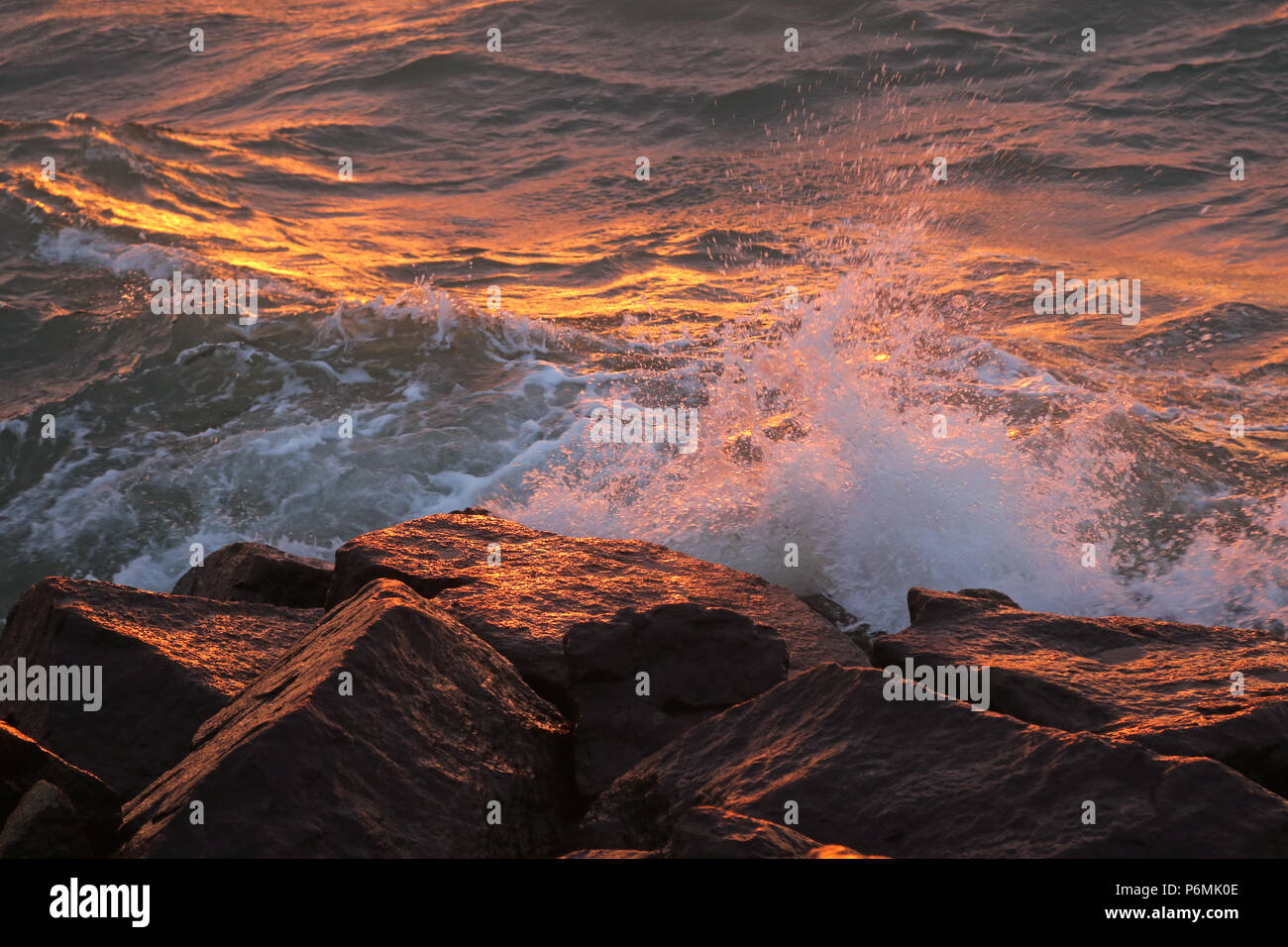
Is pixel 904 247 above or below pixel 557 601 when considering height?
above

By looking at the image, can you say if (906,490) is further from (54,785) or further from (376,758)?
(54,785)

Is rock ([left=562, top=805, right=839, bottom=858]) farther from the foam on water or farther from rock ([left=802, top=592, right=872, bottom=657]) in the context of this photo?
the foam on water

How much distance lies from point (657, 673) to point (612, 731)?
24 centimetres

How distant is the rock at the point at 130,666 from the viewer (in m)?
3.62

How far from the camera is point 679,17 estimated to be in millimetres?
16531

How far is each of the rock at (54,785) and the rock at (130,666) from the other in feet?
1.00

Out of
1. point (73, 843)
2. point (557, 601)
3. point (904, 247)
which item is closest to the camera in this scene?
point (73, 843)

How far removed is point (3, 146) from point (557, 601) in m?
12.6

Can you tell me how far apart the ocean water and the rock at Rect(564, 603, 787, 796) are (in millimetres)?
2345

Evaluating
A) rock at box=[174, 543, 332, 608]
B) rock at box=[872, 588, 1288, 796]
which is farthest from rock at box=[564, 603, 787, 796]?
rock at box=[174, 543, 332, 608]

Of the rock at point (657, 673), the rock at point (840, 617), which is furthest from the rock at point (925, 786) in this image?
the rock at point (840, 617)

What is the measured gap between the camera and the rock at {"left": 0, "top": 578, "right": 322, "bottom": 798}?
11.9ft

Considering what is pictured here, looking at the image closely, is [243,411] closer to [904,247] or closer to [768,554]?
[768,554]

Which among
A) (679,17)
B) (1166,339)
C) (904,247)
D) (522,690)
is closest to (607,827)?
(522,690)
